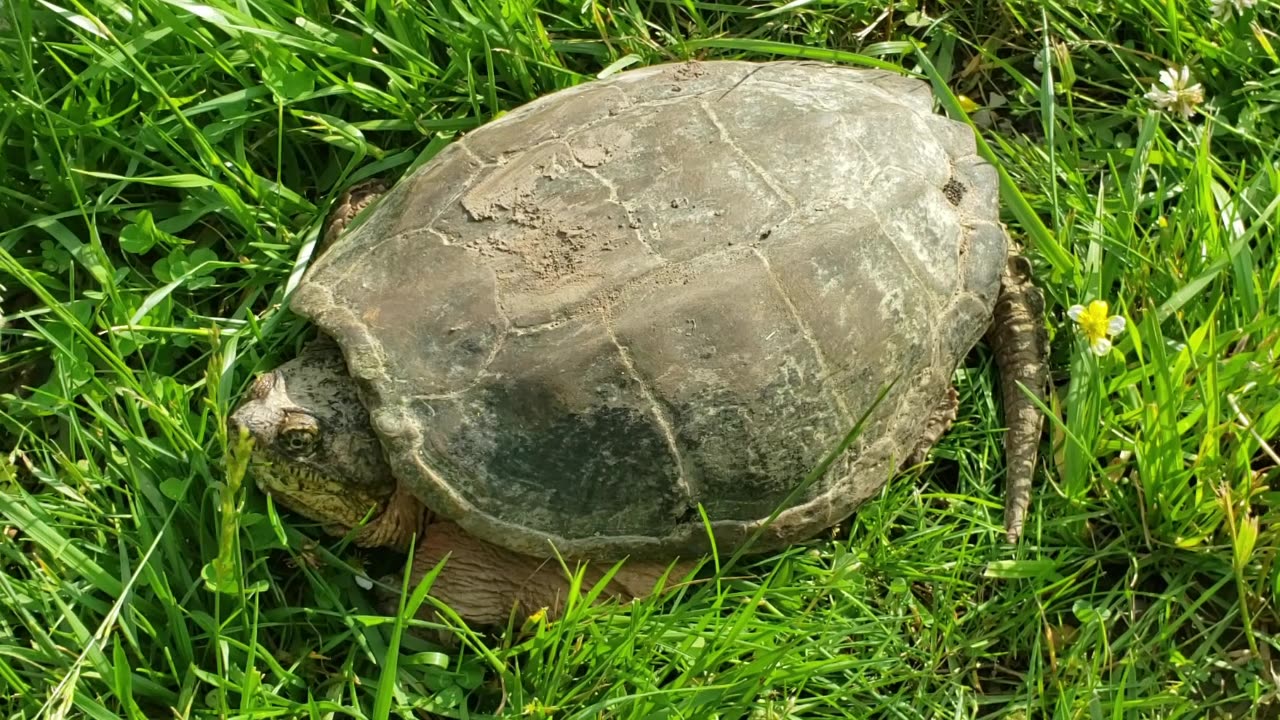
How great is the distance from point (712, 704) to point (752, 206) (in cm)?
123

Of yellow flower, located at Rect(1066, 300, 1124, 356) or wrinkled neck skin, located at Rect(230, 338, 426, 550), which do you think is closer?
wrinkled neck skin, located at Rect(230, 338, 426, 550)

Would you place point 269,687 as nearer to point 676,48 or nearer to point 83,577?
point 83,577

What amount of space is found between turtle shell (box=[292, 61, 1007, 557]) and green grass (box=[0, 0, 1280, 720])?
0.31 m

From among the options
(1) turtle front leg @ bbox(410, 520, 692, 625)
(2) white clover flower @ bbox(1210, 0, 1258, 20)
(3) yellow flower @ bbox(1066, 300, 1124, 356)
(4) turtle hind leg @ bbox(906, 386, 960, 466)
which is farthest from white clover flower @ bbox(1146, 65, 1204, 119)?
(1) turtle front leg @ bbox(410, 520, 692, 625)

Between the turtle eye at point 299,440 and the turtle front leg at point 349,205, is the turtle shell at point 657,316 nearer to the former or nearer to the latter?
the turtle eye at point 299,440

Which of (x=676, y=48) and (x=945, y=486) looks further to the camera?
(x=676, y=48)

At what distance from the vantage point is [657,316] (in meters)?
2.40

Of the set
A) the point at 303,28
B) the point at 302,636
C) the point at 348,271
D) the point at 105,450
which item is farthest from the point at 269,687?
the point at 303,28

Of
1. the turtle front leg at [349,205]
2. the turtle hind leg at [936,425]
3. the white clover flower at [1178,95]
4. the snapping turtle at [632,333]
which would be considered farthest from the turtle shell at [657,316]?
the white clover flower at [1178,95]

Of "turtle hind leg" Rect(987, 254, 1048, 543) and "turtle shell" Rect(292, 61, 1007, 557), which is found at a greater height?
"turtle shell" Rect(292, 61, 1007, 557)

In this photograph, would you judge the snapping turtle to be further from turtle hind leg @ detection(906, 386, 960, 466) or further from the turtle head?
turtle hind leg @ detection(906, 386, 960, 466)

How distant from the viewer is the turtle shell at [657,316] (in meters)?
2.42

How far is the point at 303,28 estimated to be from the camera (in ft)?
10.4

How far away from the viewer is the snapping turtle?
7.95 ft
